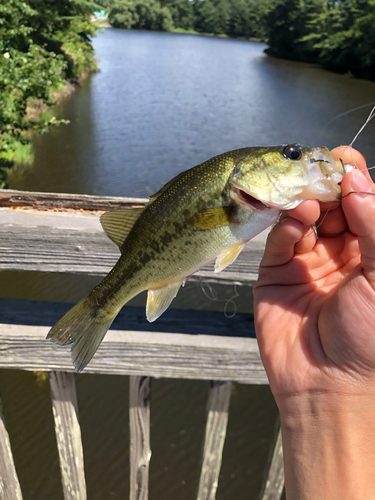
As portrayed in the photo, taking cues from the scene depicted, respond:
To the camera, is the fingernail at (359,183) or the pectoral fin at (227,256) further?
the pectoral fin at (227,256)

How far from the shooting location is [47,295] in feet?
22.1

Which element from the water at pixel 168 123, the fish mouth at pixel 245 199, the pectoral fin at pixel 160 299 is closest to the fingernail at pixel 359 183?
the fish mouth at pixel 245 199

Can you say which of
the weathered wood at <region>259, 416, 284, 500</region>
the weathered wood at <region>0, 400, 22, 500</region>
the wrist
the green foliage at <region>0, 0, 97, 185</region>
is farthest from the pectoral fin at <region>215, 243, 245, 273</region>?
the green foliage at <region>0, 0, 97, 185</region>

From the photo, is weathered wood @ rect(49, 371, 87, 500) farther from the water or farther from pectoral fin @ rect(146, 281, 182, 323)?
the water

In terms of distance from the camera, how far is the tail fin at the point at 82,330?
158cm

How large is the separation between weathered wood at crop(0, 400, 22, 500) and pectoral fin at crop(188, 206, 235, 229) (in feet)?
4.84

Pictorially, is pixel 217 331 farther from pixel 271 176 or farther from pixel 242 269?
pixel 271 176

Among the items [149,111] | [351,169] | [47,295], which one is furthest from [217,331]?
[149,111]

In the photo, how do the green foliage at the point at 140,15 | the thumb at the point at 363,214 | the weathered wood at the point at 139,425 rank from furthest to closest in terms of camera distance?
the green foliage at the point at 140,15 < the weathered wood at the point at 139,425 < the thumb at the point at 363,214

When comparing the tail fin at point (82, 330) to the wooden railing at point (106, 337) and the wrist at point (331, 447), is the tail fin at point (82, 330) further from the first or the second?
the wrist at point (331, 447)

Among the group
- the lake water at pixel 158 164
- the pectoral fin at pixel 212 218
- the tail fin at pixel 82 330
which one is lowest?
the lake water at pixel 158 164

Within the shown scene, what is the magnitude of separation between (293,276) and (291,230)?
395mm

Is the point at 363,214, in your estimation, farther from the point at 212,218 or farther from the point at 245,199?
the point at 212,218

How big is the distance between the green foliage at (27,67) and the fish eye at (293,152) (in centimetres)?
702
